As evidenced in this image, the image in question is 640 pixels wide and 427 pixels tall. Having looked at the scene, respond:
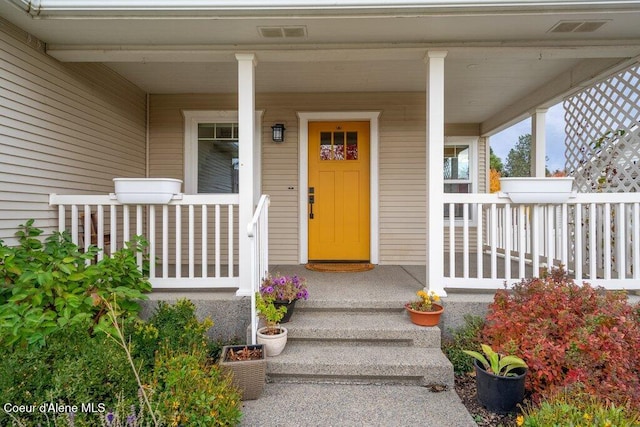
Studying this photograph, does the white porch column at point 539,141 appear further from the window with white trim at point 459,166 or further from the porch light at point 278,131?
the porch light at point 278,131

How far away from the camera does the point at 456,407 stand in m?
2.22

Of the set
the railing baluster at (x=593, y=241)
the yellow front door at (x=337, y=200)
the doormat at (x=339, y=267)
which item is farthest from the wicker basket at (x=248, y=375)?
the railing baluster at (x=593, y=241)

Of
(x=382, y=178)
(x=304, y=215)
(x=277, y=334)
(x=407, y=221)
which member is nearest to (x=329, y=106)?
(x=382, y=178)

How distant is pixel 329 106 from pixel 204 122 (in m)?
1.74

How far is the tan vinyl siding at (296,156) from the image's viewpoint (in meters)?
4.87

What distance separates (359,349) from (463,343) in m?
0.86

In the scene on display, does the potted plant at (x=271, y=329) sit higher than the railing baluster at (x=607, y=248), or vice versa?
the railing baluster at (x=607, y=248)

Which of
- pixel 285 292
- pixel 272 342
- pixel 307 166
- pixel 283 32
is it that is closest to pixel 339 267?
pixel 307 166

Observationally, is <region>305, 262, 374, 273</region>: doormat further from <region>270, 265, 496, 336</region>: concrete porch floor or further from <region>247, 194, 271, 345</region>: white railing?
<region>247, 194, 271, 345</region>: white railing

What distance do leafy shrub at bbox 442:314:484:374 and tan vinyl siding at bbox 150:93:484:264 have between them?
1.95m

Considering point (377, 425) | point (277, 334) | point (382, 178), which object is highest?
point (382, 178)

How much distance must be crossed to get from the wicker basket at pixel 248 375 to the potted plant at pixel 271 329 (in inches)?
9.6

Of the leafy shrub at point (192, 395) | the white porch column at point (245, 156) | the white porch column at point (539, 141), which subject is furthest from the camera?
the white porch column at point (539, 141)

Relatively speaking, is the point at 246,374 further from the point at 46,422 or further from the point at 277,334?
the point at 46,422
